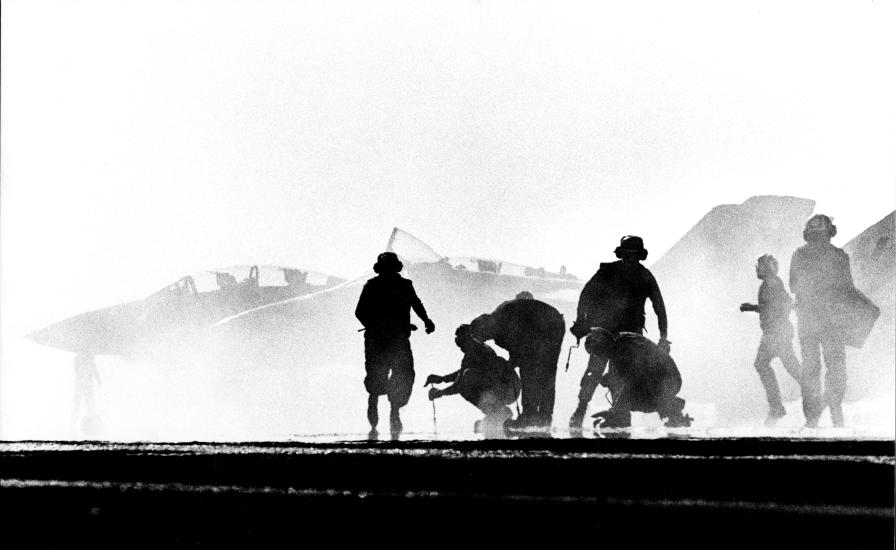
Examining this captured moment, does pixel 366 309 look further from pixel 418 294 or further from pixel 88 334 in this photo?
pixel 88 334

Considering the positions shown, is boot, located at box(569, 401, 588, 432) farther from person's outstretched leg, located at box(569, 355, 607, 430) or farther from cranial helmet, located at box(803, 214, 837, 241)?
cranial helmet, located at box(803, 214, 837, 241)

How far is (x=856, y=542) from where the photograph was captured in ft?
9.50

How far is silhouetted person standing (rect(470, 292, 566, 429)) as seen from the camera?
34.6 ft

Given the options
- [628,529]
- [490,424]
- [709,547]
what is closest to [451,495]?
[628,529]

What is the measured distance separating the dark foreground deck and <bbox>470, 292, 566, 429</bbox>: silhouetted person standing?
14.4 feet

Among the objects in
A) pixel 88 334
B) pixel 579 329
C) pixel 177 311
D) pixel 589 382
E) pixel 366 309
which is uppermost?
pixel 177 311

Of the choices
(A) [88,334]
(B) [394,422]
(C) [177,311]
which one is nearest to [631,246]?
(B) [394,422]

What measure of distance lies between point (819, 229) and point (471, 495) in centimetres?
592

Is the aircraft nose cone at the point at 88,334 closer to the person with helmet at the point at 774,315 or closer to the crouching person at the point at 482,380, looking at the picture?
the crouching person at the point at 482,380

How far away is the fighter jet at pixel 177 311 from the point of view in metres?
31.2

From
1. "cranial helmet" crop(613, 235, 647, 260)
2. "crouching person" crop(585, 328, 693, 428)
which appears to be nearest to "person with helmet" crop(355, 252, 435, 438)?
"cranial helmet" crop(613, 235, 647, 260)

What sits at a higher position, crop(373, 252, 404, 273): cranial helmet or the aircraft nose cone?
the aircraft nose cone

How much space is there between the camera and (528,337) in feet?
34.6

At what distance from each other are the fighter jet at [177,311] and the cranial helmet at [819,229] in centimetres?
2241
